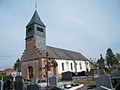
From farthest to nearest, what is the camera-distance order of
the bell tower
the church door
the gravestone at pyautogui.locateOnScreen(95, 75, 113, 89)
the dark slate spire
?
the dark slate spire, the bell tower, the church door, the gravestone at pyautogui.locateOnScreen(95, 75, 113, 89)

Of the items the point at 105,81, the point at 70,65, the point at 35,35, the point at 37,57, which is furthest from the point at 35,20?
the point at 105,81

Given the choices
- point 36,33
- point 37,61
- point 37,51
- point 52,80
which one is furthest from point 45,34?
point 52,80

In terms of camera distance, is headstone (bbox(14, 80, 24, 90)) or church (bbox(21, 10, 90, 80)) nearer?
headstone (bbox(14, 80, 24, 90))

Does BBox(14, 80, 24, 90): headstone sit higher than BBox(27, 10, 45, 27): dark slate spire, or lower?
lower

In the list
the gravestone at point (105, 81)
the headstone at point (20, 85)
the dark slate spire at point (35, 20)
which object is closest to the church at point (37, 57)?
the dark slate spire at point (35, 20)

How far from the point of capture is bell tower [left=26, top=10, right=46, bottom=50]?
76.4ft

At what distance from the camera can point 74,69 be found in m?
30.4

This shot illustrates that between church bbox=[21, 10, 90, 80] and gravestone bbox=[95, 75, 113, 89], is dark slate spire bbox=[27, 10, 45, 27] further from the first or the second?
gravestone bbox=[95, 75, 113, 89]

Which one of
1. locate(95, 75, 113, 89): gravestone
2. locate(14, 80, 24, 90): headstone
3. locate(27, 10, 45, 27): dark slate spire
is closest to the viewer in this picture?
locate(95, 75, 113, 89): gravestone

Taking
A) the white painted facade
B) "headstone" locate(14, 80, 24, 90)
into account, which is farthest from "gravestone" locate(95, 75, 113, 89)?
the white painted facade

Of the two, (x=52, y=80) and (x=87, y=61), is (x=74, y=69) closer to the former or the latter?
(x=87, y=61)

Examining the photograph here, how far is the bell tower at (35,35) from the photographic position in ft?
76.4

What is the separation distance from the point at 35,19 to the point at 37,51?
26.5ft

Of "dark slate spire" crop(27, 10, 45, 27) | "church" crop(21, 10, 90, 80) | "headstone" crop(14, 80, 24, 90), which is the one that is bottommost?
"headstone" crop(14, 80, 24, 90)
